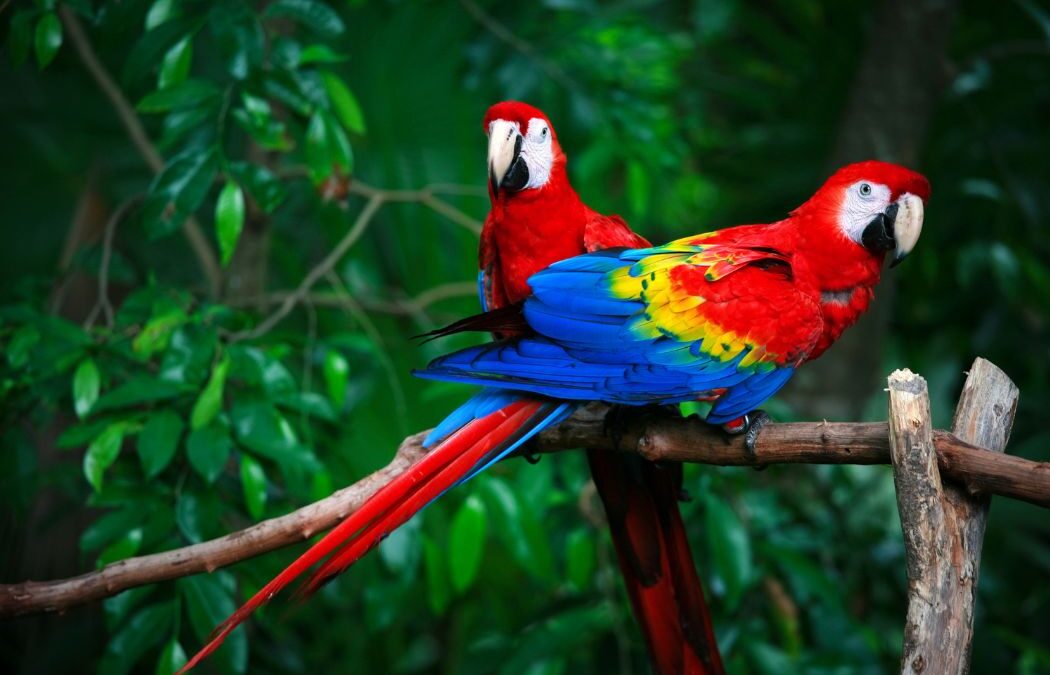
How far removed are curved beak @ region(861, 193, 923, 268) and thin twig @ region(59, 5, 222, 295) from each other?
50.9 inches

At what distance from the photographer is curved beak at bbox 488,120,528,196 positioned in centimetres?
129

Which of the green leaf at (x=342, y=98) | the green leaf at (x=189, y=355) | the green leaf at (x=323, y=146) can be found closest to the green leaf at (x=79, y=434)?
the green leaf at (x=189, y=355)

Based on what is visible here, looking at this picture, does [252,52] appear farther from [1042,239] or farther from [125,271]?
[1042,239]

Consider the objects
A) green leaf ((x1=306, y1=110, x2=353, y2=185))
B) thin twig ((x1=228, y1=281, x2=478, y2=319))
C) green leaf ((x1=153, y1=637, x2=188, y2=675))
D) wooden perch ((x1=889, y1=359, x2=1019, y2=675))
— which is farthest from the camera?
thin twig ((x1=228, y1=281, x2=478, y2=319))

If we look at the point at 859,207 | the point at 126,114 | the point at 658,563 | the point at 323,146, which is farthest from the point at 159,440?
the point at 859,207

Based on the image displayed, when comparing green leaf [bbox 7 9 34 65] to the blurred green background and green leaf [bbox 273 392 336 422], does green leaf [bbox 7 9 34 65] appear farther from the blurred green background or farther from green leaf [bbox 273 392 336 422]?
green leaf [bbox 273 392 336 422]

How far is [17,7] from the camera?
4.92 feet

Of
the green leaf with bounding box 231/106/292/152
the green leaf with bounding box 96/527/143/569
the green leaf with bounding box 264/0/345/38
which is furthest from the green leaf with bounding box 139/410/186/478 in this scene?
the green leaf with bounding box 264/0/345/38

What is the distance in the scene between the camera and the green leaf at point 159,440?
1.31 metres

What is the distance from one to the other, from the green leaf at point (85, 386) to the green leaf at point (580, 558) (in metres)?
0.89

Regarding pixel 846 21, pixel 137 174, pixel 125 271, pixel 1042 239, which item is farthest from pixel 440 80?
pixel 1042 239

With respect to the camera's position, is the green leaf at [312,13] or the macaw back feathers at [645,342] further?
the green leaf at [312,13]

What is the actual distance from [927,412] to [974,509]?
147 millimetres

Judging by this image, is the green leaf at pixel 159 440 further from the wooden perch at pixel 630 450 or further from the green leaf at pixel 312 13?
the green leaf at pixel 312 13
